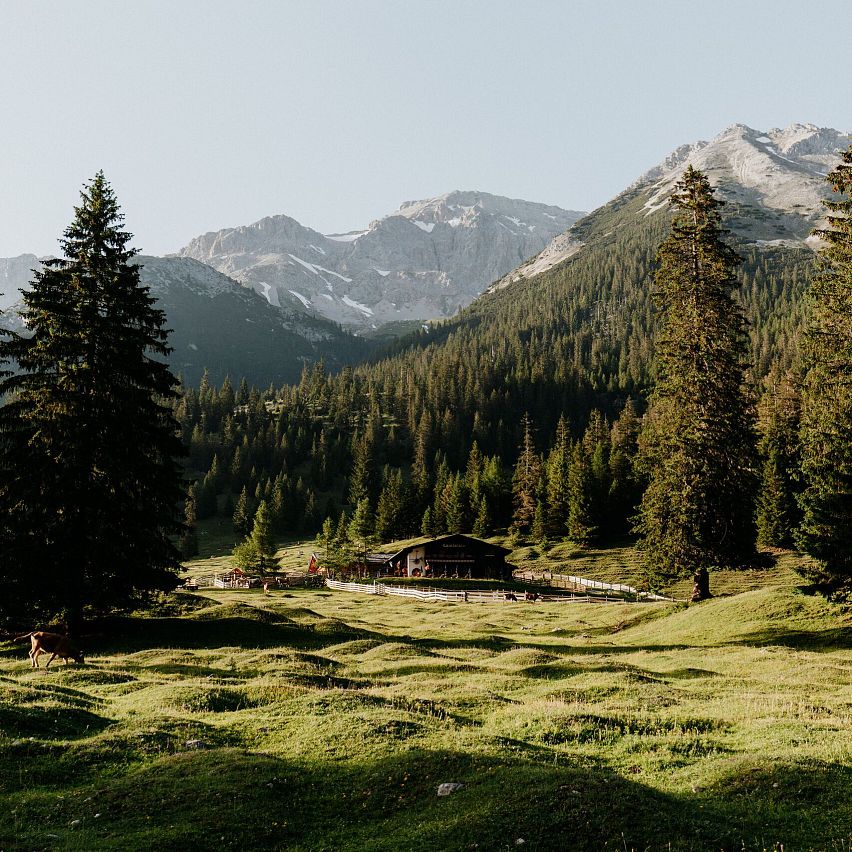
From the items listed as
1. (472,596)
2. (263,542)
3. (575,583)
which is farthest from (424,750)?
(263,542)

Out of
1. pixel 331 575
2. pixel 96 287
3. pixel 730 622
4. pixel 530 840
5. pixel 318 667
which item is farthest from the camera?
pixel 331 575

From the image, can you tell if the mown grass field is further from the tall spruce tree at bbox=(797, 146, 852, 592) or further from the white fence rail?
the white fence rail

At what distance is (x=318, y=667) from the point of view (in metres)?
24.0

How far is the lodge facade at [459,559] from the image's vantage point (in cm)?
8894

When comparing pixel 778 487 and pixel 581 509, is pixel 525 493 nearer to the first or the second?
pixel 581 509

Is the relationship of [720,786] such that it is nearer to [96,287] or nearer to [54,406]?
[54,406]

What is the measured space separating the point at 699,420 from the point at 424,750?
30.2 meters

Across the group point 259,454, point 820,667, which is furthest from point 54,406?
point 259,454

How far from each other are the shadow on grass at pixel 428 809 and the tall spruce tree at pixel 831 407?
21.7 metres

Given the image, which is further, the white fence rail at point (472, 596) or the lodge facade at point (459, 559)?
the lodge facade at point (459, 559)

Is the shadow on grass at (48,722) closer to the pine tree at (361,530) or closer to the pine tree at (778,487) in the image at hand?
the pine tree at (778,487)

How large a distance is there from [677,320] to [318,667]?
29.4 metres

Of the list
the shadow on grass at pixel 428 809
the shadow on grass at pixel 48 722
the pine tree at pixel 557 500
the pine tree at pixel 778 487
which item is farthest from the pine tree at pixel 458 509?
the shadow on grass at pixel 428 809

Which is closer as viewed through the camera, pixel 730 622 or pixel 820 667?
pixel 820 667
